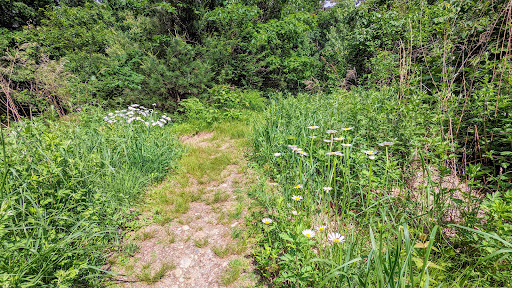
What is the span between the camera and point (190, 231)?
2326mm

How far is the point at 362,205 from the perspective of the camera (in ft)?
6.98

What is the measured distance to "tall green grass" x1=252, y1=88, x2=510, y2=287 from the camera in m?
1.30

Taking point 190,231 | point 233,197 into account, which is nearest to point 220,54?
point 233,197

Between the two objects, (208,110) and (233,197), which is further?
(208,110)

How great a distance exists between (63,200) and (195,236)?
1.13 m

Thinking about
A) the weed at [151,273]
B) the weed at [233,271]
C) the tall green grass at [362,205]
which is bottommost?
the weed at [233,271]

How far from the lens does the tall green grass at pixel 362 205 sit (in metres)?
1.30

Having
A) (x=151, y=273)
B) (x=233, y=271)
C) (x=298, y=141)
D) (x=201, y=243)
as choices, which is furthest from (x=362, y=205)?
(x=151, y=273)

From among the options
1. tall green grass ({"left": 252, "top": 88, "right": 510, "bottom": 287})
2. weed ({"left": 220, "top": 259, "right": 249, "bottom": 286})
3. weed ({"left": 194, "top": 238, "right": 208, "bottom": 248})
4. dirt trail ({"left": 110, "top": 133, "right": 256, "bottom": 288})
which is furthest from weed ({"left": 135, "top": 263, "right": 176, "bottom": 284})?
tall green grass ({"left": 252, "top": 88, "right": 510, "bottom": 287})

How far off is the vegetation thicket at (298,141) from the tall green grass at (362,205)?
20mm

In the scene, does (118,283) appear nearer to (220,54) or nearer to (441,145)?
(441,145)

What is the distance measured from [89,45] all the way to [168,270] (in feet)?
37.1

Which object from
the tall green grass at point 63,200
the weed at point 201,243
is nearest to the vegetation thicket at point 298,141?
the tall green grass at point 63,200

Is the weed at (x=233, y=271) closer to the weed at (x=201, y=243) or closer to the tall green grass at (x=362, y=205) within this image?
the tall green grass at (x=362, y=205)
